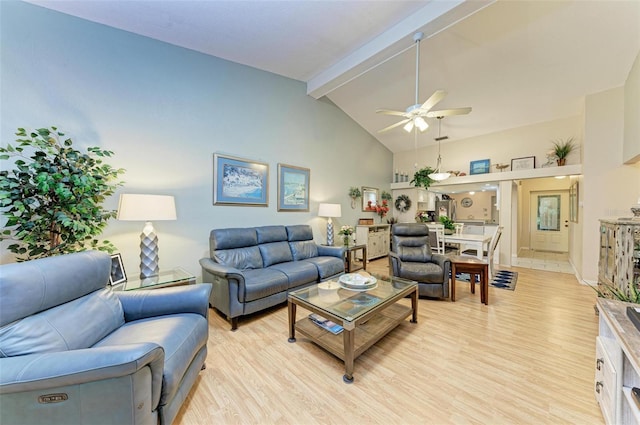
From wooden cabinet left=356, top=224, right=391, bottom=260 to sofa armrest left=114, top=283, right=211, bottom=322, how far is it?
4.05 meters

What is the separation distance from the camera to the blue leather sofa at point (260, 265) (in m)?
2.44

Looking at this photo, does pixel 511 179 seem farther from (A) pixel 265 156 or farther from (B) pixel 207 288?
(B) pixel 207 288

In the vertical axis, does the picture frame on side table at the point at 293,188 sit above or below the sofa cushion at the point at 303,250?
above

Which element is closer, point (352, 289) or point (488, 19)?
point (352, 289)

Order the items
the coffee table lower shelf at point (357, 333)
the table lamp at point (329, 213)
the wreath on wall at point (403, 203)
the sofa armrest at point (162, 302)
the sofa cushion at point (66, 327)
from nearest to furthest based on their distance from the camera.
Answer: the sofa cushion at point (66, 327)
the sofa armrest at point (162, 302)
the coffee table lower shelf at point (357, 333)
the table lamp at point (329, 213)
the wreath on wall at point (403, 203)

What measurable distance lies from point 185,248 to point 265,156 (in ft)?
5.92

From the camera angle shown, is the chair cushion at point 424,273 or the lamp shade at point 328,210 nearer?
the chair cushion at point 424,273

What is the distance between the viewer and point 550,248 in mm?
6727

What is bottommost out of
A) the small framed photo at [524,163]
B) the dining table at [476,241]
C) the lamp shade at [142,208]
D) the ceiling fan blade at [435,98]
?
the dining table at [476,241]

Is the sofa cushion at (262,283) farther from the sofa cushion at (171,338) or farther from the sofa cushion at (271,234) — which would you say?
the sofa cushion at (171,338)

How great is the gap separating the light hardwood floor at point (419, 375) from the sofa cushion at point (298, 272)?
1.49ft

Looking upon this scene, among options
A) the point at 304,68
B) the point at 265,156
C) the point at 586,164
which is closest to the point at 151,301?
the point at 265,156

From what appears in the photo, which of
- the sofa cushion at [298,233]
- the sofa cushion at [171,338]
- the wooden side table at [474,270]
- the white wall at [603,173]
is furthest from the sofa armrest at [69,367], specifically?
the white wall at [603,173]

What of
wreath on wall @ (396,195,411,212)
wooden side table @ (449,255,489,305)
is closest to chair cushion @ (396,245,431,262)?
wooden side table @ (449,255,489,305)
